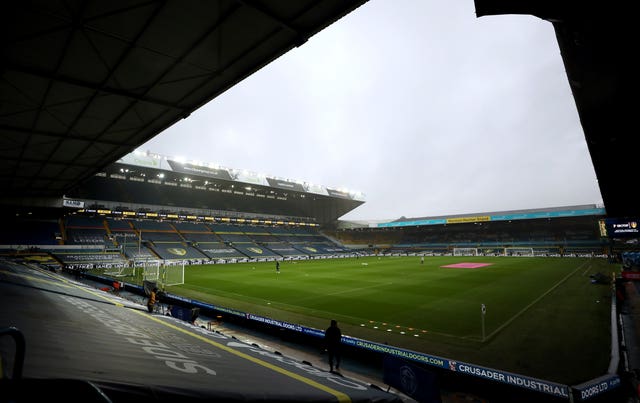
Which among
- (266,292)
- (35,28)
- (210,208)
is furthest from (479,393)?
(210,208)

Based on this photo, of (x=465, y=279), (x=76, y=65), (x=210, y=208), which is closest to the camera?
(x=76, y=65)

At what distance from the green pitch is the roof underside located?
409 inches

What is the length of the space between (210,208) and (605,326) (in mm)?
66621

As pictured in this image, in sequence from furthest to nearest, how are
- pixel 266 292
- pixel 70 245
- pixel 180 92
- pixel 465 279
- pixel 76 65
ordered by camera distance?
pixel 70 245 → pixel 465 279 → pixel 266 292 → pixel 180 92 → pixel 76 65

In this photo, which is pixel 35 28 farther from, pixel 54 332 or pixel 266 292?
pixel 266 292

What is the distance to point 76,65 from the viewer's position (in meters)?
9.05

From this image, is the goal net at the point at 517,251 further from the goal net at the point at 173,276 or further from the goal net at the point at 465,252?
the goal net at the point at 173,276

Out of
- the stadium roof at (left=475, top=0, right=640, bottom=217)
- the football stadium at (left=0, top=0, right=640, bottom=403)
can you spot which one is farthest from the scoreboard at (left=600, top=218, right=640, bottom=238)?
the stadium roof at (left=475, top=0, right=640, bottom=217)

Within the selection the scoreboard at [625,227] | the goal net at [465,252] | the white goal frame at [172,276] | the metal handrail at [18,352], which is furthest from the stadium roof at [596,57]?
the goal net at [465,252]

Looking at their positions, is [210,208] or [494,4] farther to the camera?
[210,208]

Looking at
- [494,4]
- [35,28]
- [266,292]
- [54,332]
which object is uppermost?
[35,28]

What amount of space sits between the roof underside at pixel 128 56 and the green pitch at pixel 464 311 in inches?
409

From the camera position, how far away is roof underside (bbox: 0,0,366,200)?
704cm

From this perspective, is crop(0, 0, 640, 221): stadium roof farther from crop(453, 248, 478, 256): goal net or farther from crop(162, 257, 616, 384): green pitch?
crop(453, 248, 478, 256): goal net
